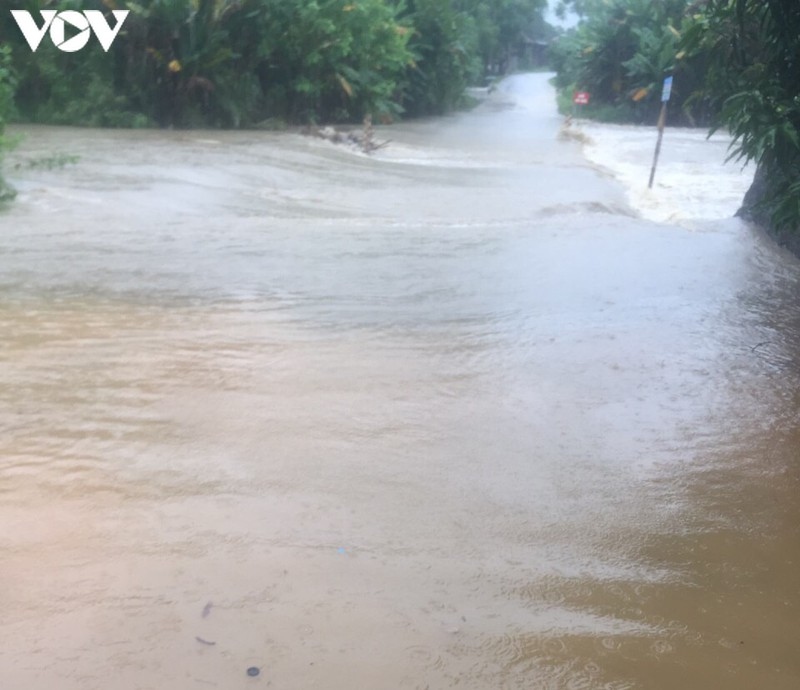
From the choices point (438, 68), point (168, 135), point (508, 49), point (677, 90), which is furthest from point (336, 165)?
point (508, 49)

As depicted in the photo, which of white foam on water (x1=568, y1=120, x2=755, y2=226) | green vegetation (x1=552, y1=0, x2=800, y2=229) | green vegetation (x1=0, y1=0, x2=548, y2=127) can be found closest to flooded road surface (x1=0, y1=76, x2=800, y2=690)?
green vegetation (x1=552, y1=0, x2=800, y2=229)

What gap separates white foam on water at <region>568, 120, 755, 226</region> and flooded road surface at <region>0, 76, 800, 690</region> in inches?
117

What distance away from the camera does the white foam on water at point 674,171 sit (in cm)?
1470

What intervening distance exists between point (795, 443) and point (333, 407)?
2.82 metres

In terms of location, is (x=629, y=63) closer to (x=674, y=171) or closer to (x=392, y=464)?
(x=674, y=171)

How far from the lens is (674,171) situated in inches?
814

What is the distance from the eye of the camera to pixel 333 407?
18.0 feet

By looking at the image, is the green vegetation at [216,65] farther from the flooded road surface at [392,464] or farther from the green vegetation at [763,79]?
the green vegetation at [763,79]

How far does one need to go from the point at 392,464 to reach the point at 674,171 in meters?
17.8

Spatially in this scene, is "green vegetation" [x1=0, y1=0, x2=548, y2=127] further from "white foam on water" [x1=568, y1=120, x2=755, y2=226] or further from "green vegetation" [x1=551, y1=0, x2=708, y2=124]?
"green vegetation" [x1=551, y1=0, x2=708, y2=124]

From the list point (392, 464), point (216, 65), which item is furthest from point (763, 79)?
point (216, 65)

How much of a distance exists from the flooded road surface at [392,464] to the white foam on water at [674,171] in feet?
9.71

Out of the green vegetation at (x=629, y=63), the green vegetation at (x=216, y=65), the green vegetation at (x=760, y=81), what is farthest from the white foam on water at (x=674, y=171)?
the green vegetation at (x=216, y=65)

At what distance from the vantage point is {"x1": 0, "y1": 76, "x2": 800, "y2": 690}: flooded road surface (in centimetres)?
333
